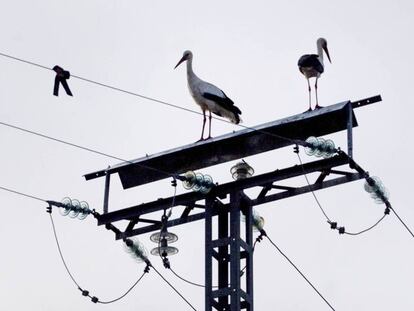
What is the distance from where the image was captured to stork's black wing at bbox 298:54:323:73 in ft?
59.7

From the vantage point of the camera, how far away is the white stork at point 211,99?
16922 mm

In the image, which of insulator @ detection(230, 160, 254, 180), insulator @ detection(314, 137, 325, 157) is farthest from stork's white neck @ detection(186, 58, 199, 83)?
insulator @ detection(314, 137, 325, 157)

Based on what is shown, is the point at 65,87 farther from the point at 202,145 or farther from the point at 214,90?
the point at 214,90

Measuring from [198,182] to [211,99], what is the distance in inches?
137

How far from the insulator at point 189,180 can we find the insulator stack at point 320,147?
1425mm

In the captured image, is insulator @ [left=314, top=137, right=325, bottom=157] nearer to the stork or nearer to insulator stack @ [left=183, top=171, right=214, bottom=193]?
insulator stack @ [left=183, top=171, right=214, bottom=193]

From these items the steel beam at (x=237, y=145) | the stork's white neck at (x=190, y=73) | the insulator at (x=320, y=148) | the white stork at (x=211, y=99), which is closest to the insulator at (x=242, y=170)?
the steel beam at (x=237, y=145)

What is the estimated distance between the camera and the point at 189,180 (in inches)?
554

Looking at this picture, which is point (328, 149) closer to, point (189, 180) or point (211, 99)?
point (189, 180)

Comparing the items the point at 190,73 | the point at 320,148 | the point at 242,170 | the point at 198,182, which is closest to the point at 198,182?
the point at 198,182

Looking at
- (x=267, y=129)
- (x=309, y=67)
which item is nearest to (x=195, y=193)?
(x=267, y=129)

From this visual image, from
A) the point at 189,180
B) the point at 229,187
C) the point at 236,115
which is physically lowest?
the point at 229,187

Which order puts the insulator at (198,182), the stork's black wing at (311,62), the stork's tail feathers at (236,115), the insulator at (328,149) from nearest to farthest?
1. the insulator at (328,149)
2. the insulator at (198,182)
3. the stork's tail feathers at (236,115)
4. the stork's black wing at (311,62)

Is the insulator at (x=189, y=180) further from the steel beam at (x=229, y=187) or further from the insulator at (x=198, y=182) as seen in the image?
the steel beam at (x=229, y=187)
